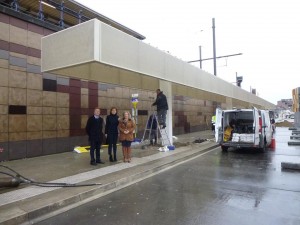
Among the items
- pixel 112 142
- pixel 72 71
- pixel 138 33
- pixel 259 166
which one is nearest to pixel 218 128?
pixel 259 166

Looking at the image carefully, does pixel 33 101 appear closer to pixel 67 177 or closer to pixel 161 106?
pixel 67 177

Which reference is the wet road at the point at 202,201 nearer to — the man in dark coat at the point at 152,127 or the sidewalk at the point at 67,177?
the sidewalk at the point at 67,177

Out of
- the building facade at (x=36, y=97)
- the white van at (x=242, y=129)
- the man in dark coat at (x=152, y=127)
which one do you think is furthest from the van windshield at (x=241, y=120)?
the building facade at (x=36, y=97)

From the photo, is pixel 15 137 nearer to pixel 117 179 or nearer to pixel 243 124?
pixel 117 179

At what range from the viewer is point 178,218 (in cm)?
446

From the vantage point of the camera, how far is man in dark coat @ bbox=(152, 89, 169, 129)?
39.5 ft

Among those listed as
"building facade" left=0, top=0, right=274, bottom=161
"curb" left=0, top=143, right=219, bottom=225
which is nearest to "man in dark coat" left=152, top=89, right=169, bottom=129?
"building facade" left=0, top=0, right=274, bottom=161

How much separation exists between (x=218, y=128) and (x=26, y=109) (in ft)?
26.5

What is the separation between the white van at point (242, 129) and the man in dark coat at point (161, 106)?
2.46 m

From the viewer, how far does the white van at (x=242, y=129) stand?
11406mm

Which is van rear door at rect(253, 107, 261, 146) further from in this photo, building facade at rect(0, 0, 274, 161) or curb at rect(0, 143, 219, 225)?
curb at rect(0, 143, 219, 225)

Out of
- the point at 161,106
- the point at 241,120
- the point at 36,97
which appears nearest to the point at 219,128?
the point at 241,120

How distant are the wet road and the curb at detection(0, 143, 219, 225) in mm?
281

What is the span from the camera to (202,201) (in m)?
5.30
